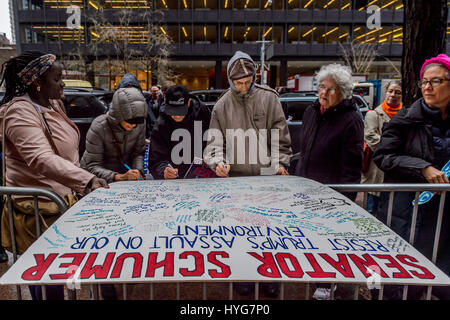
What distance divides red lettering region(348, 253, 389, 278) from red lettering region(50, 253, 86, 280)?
3.58ft

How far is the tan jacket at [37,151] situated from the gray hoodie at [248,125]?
1168mm

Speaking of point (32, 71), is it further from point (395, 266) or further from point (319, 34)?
point (319, 34)

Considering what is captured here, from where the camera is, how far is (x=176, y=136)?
2.99m

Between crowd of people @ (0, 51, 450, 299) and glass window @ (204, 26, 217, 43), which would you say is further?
glass window @ (204, 26, 217, 43)

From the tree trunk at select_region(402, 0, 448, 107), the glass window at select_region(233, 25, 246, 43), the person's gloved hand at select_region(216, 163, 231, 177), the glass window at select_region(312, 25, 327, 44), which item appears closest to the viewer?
the person's gloved hand at select_region(216, 163, 231, 177)

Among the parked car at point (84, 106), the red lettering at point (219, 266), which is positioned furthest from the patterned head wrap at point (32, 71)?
the parked car at point (84, 106)

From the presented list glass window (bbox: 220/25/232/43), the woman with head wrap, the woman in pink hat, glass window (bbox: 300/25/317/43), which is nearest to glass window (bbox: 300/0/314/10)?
glass window (bbox: 300/25/317/43)

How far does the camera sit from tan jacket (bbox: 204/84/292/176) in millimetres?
2762

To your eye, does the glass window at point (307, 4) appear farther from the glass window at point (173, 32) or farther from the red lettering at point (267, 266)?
the red lettering at point (267, 266)

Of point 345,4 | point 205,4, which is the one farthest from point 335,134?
point 345,4

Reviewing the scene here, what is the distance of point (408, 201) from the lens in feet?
7.57

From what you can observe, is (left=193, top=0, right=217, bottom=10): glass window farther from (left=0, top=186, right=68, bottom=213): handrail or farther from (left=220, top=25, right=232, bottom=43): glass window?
(left=0, top=186, right=68, bottom=213): handrail

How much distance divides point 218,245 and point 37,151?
3.91ft
